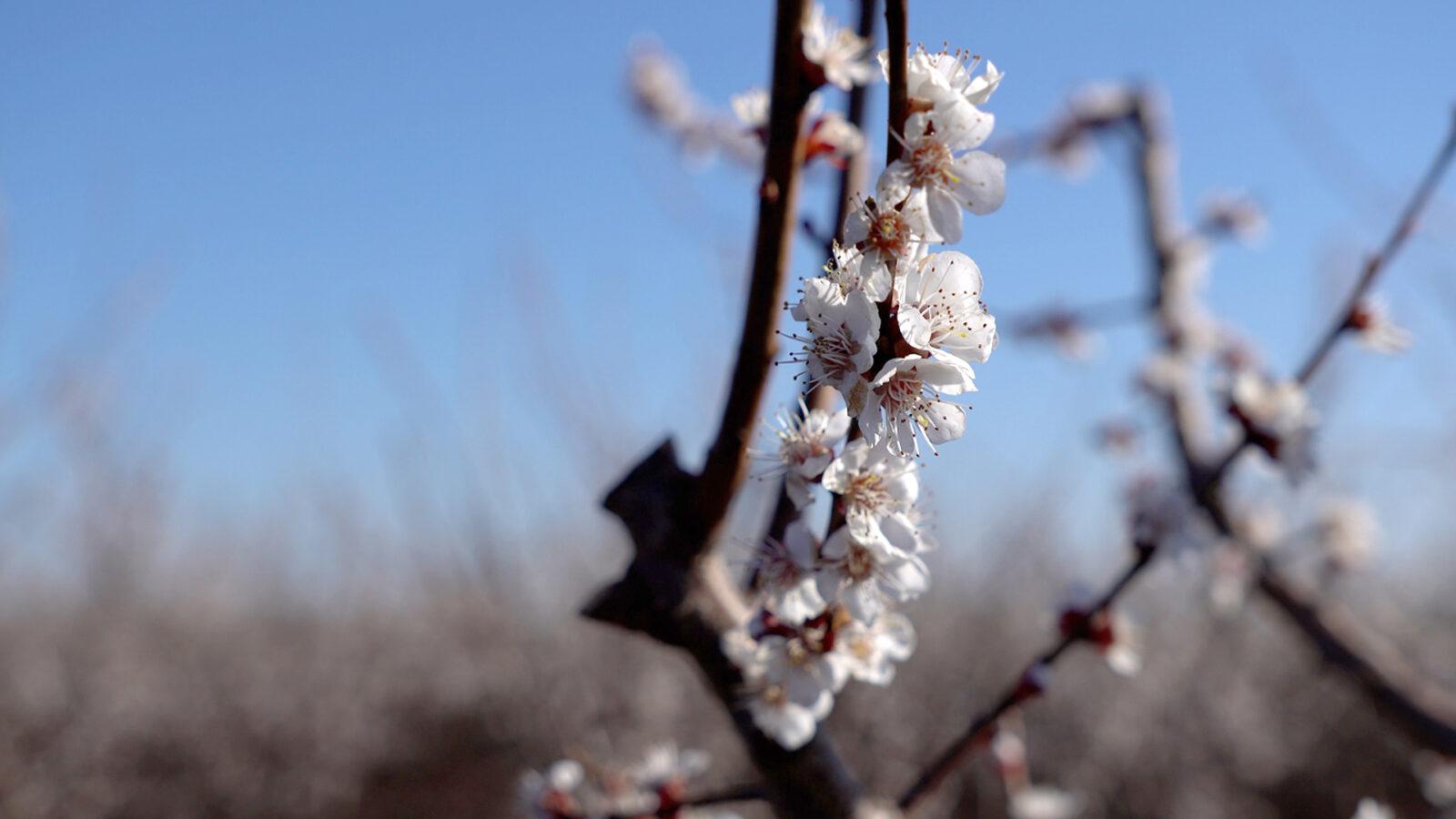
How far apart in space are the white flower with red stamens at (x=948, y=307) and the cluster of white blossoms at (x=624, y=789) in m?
0.55

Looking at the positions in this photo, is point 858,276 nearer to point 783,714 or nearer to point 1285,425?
point 783,714

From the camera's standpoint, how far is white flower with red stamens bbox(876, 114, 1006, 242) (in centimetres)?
54

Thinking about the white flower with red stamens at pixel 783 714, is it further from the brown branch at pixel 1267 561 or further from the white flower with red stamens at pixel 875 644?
the brown branch at pixel 1267 561

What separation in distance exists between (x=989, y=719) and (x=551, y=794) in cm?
47

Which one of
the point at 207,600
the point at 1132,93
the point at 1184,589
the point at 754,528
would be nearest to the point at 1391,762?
the point at 1184,589

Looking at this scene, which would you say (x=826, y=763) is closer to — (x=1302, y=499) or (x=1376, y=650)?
(x=1376, y=650)

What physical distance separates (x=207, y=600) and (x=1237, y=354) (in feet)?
29.2

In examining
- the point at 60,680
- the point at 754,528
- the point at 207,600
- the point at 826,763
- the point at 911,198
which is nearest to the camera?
the point at 911,198

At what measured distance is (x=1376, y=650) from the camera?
1.68 meters

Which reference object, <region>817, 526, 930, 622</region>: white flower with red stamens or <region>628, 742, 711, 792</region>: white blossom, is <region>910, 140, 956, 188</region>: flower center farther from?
<region>628, 742, 711, 792</region>: white blossom

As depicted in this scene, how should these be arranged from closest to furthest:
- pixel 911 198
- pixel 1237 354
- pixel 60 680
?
1. pixel 911 198
2. pixel 1237 354
3. pixel 60 680

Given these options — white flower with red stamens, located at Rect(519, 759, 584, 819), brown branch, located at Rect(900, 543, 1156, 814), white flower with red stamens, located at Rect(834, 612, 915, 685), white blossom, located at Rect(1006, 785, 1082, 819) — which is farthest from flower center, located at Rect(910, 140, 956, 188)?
white blossom, located at Rect(1006, 785, 1082, 819)

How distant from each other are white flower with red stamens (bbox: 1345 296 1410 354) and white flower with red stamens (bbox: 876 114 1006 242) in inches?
34.4

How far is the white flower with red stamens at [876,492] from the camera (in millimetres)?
593
